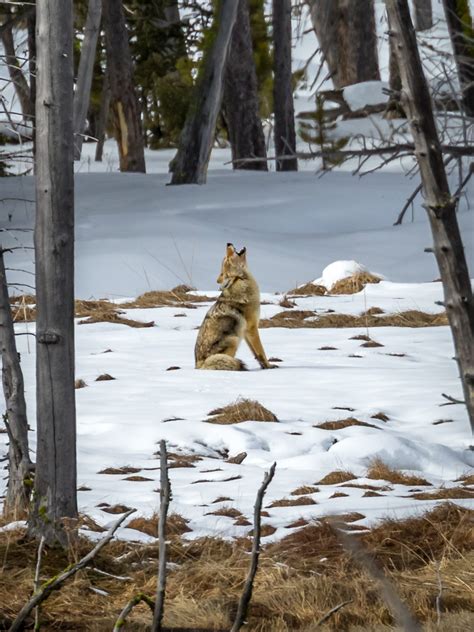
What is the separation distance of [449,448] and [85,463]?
7.52 feet

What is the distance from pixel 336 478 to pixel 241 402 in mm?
1907

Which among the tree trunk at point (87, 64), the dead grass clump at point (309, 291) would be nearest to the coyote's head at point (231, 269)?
the dead grass clump at point (309, 291)

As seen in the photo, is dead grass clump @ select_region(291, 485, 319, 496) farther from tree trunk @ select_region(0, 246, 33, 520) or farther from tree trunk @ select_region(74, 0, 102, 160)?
tree trunk @ select_region(74, 0, 102, 160)

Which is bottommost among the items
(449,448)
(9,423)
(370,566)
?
(449,448)

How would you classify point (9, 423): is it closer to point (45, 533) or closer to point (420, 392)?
point (45, 533)

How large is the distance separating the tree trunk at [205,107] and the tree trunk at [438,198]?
54.8 feet

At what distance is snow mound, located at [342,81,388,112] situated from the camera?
1083 inches

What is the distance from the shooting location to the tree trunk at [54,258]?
4898mm

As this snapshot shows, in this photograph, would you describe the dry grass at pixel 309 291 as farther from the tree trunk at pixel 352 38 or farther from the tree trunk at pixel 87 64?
the tree trunk at pixel 352 38

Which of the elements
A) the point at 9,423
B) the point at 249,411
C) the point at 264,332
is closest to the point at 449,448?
the point at 249,411

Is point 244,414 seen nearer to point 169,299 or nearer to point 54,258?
point 54,258

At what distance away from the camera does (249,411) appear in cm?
792

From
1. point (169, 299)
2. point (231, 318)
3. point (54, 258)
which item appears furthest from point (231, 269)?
point (54, 258)

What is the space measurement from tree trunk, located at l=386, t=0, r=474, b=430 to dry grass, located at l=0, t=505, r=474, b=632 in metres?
0.96
